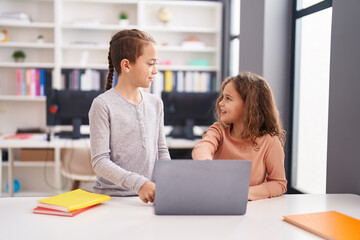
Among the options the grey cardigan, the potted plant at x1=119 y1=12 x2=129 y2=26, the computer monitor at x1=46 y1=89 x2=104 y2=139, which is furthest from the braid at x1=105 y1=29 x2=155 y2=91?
the potted plant at x1=119 y1=12 x2=129 y2=26

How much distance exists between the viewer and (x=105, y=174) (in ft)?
4.43

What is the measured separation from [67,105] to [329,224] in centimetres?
230

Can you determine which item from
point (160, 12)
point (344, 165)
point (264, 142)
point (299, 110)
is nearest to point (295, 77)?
point (299, 110)

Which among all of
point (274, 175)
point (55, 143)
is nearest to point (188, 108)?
point (55, 143)

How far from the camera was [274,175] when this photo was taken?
4.71 feet

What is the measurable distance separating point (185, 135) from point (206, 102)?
1.12 ft

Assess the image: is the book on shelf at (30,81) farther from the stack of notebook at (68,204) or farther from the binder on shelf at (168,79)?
the stack of notebook at (68,204)

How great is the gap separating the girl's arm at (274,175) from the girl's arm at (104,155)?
42cm

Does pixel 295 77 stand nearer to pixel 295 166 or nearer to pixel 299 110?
pixel 299 110

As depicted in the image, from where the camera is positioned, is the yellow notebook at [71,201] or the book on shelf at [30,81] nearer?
the yellow notebook at [71,201]

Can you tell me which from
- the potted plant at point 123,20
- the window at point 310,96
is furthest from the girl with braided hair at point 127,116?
the potted plant at point 123,20

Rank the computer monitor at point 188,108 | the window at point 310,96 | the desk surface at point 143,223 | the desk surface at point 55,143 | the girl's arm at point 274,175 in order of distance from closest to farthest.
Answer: the desk surface at point 143,223 → the girl's arm at point 274,175 → the window at point 310,96 → the desk surface at point 55,143 → the computer monitor at point 188,108

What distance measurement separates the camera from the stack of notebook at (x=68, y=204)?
111 centimetres

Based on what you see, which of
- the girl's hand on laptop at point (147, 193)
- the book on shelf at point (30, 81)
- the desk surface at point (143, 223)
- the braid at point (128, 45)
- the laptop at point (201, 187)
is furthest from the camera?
the book on shelf at point (30, 81)
